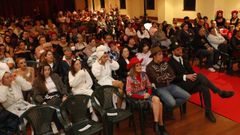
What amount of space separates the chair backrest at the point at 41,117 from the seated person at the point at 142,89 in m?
1.20

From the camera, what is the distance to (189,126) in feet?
13.8

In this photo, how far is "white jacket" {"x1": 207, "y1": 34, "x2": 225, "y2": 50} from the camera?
23.2ft

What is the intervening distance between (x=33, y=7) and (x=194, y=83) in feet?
54.0

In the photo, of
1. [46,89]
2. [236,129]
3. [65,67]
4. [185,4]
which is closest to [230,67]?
[236,129]

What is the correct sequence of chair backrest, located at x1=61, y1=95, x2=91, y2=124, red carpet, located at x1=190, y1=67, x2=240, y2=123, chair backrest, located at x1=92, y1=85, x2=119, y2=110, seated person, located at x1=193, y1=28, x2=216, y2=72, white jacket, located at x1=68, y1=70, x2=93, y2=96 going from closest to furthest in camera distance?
chair backrest, located at x1=61, y1=95, x2=91, y2=124 < chair backrest, located at x1=92, y1=85, x2=119, y2=110 < white jacket, located at x1=68, y1=70, x2=93, y2=96 < red carpet, located at x1=190, y1=67, x2=240, y2=123 < seated person, located at x1=193, y1=28, x2=216, y2=72

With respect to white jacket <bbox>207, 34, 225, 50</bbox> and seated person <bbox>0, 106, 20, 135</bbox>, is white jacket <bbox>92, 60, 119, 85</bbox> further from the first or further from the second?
white jacket <bbox>207, 34, 225, 50</bbox>

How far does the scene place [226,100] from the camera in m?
5.07

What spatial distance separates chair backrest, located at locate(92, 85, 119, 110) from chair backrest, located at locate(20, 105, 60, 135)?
2.12ft

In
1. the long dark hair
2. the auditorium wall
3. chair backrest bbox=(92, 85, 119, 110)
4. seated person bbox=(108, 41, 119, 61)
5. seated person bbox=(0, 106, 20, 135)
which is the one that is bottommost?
seated person bbox=(0, 106, 20, 135)

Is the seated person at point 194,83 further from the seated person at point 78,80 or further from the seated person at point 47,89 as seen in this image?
the seated person at point 47,89

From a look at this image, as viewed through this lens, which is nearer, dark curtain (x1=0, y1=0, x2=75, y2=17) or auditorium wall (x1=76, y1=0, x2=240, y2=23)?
auditorium wall (x1=76, y1=0, x2=240, y2=23)

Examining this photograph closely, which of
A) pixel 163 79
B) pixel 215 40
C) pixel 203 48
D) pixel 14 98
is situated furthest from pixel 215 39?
pixel 14 98

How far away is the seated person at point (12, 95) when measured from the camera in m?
3.68

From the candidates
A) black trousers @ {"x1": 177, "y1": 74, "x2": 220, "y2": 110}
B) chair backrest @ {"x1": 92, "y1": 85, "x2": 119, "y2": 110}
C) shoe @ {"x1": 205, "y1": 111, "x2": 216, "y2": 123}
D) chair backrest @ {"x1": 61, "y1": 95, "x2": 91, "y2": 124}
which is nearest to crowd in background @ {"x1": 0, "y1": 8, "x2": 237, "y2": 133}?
black trousers @ {"x1": 177, "y1": 74, "x2": 220, "y2": 110}
